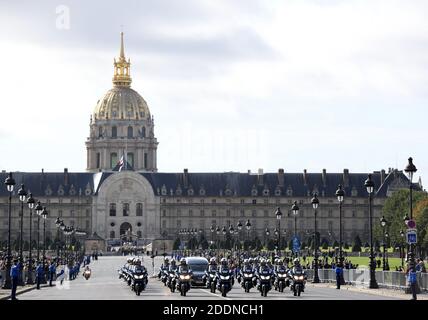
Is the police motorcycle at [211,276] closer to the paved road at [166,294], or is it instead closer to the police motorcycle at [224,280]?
the paved road at [166,294]

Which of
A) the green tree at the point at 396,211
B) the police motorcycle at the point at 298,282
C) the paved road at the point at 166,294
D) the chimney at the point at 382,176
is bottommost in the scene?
the paved road at the point at 166,294

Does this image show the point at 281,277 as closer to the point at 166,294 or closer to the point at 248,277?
the point at 248,277

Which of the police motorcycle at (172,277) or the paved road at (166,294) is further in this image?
the police motorcycle at (172,277)

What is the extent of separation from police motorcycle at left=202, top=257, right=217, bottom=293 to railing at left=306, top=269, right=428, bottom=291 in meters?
7.12

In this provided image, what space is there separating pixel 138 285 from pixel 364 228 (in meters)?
151

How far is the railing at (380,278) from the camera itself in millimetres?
48125

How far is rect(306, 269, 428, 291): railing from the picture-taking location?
4812 cm

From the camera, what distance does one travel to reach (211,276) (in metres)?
51.7

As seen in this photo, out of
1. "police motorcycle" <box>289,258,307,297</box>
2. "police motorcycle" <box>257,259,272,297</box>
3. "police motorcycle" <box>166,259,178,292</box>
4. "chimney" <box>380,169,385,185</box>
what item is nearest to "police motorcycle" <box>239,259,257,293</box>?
"police motorcycle" <box>257,259,272,297</box>

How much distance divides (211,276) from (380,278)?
27.9 feet

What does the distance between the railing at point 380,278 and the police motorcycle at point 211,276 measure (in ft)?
23.4

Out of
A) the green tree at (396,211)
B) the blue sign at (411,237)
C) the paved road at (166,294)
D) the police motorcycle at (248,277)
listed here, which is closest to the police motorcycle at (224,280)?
the paved road at (166,294)

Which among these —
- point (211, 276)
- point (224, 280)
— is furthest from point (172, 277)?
point (224, 280)
